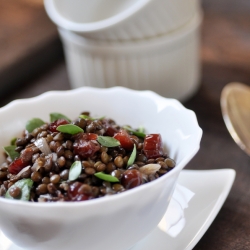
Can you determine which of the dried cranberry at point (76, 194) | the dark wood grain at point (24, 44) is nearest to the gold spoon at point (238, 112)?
the dried cranberry at point (76, 194)

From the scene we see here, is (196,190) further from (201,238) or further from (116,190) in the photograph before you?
(116,190)

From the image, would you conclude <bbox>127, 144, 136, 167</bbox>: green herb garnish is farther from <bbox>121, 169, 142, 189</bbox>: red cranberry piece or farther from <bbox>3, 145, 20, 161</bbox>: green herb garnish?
<bbox>3, 145, 20, 161</bbox>: green herb garnish

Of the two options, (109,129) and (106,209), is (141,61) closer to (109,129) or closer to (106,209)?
(109,129)

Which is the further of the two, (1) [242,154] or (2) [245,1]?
(2) [245,1]

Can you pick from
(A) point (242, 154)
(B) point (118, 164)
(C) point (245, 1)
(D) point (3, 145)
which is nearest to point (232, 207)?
(A) point (242, 154)

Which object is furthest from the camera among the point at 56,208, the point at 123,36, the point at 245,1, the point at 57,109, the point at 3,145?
the point at 245,1

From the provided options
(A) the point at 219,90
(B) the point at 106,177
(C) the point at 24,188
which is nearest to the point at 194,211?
(B) the point at 106,177
